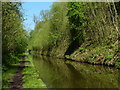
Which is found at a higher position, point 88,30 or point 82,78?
point 88,30

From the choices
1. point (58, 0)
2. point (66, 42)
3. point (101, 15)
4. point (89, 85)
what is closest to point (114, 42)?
point (101, 15)

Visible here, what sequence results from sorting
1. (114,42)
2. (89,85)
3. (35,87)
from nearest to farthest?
(35,87), (89,85), (114,42)

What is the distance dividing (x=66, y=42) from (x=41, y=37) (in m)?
21.4

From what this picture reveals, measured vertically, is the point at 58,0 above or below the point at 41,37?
above

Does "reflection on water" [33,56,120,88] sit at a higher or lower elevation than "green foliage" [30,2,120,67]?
lower

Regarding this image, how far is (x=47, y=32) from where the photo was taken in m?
59.4

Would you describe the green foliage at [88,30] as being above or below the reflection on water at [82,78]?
above

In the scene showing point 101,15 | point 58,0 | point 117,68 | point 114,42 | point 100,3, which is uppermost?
point 58,0

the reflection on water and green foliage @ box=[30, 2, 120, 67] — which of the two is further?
green foliage @ box=[30, 2, 120, 67]

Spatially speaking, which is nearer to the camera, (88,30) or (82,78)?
(82,78)

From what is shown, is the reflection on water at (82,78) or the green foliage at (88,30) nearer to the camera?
the reflection on water at (82,78)

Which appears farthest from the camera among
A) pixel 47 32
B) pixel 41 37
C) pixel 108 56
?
pixel 41 37

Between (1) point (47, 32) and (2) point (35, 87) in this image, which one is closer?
(2) point (35, 87)

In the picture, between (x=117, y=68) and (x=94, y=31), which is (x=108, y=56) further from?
(x=94, y=31)
